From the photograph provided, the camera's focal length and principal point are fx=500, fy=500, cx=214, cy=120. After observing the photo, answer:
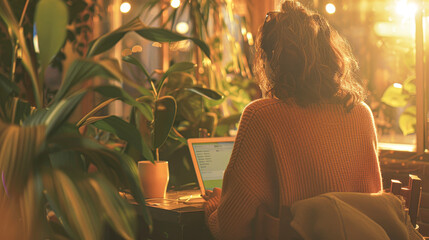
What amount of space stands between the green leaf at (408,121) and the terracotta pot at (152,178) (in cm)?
→ 130

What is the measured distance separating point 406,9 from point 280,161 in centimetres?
152

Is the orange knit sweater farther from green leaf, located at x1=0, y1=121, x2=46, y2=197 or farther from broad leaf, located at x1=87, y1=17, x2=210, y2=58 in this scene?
green leaf, located at x1=0, y1=121, x2=46, y2=197

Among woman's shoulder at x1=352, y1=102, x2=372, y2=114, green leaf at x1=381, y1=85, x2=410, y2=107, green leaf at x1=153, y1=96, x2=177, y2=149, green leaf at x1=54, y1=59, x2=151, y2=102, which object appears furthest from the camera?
green leaf at x1=381, y1=85, x2=410, y2=107

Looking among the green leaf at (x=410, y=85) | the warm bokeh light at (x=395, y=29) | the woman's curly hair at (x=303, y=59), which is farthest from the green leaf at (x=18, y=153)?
the warm bokeh light at (x=395, y=29)

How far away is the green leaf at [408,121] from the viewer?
257 centimetres

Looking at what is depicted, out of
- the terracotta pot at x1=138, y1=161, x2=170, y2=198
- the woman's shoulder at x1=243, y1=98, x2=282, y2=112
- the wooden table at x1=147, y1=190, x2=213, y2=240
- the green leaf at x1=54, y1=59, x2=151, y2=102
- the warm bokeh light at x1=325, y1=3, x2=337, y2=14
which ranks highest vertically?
the warm bokeh light at x1=325, y1=3, x2=337, y2=14

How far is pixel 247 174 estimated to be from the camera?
1.58 meters

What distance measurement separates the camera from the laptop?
220 centimetres

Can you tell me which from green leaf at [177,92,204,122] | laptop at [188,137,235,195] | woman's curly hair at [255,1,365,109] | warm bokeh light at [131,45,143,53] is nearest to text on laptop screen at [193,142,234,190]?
laptop at [188,137,235,195]

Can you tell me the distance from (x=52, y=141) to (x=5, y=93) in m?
0.24

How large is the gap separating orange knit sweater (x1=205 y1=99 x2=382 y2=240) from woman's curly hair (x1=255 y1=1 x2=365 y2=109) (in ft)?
0.18

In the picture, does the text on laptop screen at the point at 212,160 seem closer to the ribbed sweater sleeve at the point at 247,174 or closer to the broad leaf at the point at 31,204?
the ribbed sweater sleeve at the point at 247,174

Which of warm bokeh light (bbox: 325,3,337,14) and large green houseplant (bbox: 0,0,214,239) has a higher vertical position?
warm bokeh light (bbox: 325,3,337,14)

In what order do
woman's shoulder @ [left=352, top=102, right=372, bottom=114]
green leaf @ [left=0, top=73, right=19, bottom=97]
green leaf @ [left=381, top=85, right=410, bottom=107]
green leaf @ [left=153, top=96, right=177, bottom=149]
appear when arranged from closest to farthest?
1. green leaf @ [left=0, top=73, right=19, bottom=97]
2. woman's shoulder @ [left=352, top=102, right=372, bottom=114]
3. green leaf @ [left=153, top=96, right=177, bottom=149]
4. green leaf @ [left=381, top=85, right=410, bottom=107]
